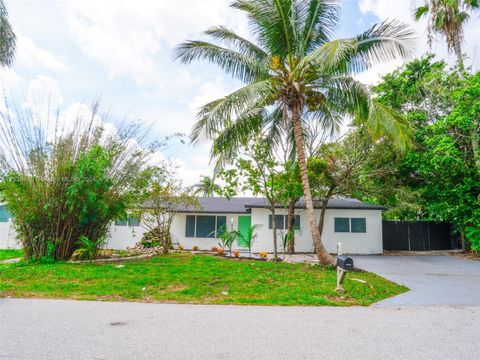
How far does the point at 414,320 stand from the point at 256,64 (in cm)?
789

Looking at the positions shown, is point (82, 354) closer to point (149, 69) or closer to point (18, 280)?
point (18, 280)

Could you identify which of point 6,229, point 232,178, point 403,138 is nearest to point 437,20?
point 403,138

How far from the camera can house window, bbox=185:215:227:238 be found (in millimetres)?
15812

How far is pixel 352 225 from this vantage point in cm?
1474

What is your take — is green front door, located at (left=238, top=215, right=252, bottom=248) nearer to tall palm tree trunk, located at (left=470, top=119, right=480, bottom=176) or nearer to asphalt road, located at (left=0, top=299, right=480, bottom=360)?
tall palm tree trunk, located at (left=470, top=119, right=480, bottom=176)

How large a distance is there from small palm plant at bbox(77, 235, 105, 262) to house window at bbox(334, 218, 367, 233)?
36.4 feet

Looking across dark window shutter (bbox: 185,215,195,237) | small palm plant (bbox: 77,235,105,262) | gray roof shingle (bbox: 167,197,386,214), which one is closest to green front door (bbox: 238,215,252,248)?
gray roof shingle (bbox: 167,197,386,214)

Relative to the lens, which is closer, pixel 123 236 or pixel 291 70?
pixel 291 70

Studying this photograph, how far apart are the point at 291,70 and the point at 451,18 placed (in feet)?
32.0

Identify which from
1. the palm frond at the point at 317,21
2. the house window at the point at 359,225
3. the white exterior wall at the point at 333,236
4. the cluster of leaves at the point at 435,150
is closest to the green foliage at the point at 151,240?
the white exterior wall at the point at 333,236

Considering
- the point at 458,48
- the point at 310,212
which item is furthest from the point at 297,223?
the point at 458,48

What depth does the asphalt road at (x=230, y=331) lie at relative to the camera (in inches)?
123

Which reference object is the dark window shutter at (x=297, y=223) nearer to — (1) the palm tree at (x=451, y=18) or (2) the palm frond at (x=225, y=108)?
(2) the palm frond at (x=225, y=108)

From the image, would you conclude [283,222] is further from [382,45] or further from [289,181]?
[382,45]
